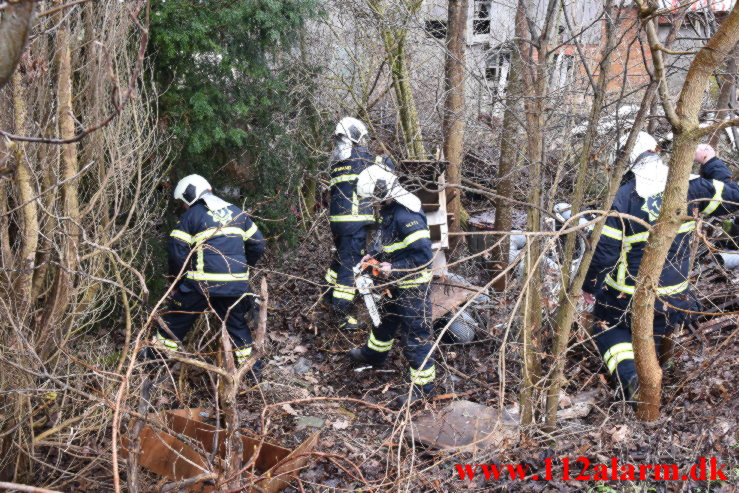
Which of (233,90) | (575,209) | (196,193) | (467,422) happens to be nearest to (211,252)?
(196,193)

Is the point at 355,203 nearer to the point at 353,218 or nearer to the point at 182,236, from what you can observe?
the point at 353,218

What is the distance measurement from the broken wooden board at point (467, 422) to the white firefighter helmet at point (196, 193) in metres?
2.73

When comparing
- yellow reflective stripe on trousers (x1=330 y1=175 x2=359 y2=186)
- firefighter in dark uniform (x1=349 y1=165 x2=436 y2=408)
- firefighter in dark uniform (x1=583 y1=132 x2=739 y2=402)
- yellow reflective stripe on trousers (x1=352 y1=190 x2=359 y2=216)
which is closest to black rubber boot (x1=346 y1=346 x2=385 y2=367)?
firefighter in dark uniform (x1=349 y1=165 x2=436 y2=408)

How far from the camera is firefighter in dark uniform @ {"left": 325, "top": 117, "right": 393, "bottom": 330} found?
7.25 m

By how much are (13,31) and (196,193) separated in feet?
15.2

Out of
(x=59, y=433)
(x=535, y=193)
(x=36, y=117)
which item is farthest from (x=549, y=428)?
(x=36, y=117)

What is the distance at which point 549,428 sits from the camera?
4430 millimetres

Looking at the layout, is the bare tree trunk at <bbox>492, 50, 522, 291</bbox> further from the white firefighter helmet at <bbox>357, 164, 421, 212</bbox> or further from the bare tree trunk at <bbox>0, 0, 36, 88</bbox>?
the bare tree trunk at <bbox>0, 0, 36, 88</bbox>

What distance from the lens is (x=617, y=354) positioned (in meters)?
5.01

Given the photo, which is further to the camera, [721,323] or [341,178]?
[341,178]

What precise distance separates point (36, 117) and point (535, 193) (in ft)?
11.9

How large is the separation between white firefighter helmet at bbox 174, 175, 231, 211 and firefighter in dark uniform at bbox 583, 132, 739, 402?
3.45 m

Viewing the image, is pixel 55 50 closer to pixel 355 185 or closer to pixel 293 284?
pixel 355 185

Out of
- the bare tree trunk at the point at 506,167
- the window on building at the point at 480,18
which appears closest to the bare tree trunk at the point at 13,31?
the bare tree trunk at the point at 506,167
